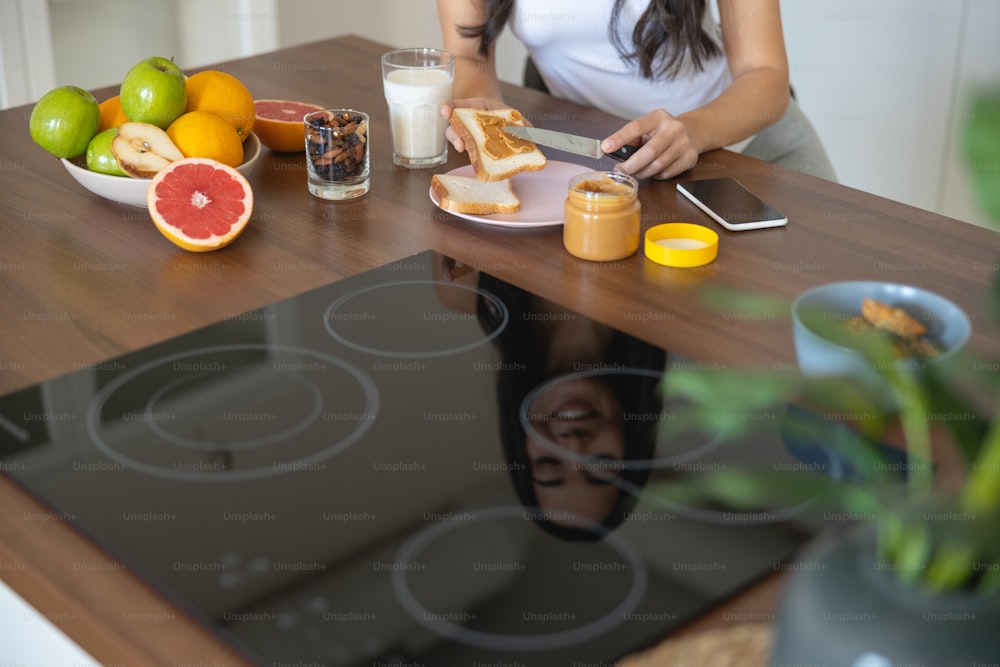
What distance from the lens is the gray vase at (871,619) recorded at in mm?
485

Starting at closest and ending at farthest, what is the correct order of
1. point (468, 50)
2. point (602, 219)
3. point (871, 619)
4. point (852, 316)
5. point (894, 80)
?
point (871, 619) < point (852, 316) < point (602, 219) < point (468, 50) < point (894, 80)

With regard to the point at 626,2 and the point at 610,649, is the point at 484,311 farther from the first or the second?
the point at 626,2

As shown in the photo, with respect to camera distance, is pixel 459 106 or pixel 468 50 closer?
pixel 459 106

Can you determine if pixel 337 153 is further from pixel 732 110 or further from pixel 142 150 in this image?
pixel 732 110

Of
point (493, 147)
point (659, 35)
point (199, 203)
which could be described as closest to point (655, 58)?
point (659, 35)

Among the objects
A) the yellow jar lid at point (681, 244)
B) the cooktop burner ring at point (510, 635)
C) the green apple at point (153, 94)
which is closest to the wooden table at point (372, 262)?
the yellow jar lid at point (681, 244)

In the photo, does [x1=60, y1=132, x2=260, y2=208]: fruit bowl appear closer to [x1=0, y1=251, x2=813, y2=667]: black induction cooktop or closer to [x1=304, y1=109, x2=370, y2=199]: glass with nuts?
[x1=304, y1=109, x2=370, y2=199]: glass with nuts

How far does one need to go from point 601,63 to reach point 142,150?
930 millimetres

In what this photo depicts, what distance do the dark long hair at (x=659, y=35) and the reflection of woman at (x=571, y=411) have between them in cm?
80

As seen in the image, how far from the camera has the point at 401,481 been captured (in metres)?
0.81

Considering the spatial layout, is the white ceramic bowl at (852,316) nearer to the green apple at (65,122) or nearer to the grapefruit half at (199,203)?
the grapefruit half at (199,203)

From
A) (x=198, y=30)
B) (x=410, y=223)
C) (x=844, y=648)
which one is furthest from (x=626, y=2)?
(x=198, y=30)

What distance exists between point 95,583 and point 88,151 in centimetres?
74

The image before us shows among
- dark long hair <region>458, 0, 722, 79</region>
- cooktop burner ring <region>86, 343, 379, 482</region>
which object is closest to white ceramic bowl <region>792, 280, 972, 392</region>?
cooktop burner ring <region>86, 343, 379, 482</region>
